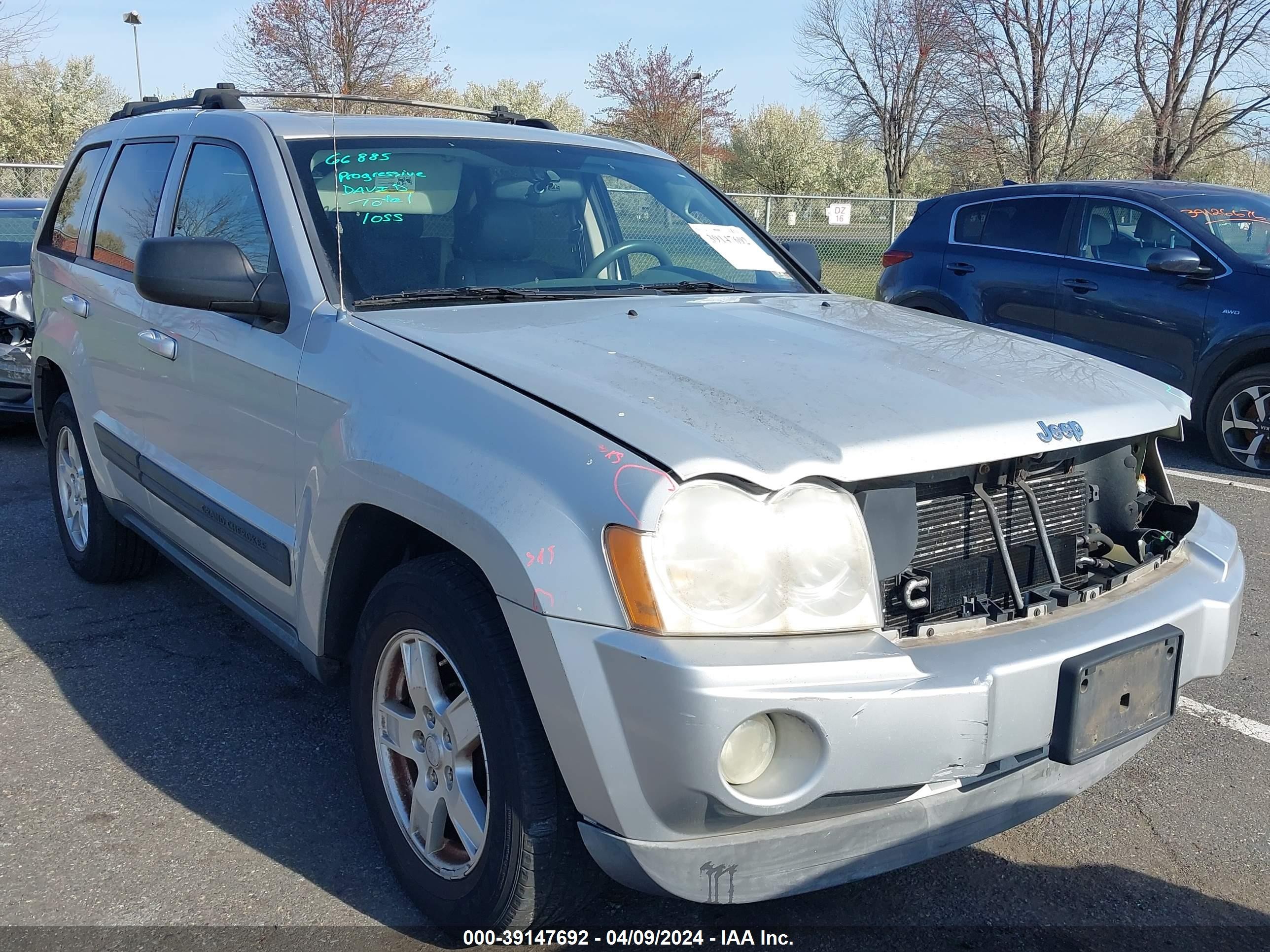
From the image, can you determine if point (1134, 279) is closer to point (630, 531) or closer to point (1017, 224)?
point (1017, 224)

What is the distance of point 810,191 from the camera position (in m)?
38.6

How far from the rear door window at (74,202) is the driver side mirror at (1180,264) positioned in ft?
19.3

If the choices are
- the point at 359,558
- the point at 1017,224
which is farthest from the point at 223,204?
the point at 1017,224

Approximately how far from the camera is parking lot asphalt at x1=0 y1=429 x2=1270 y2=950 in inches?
101

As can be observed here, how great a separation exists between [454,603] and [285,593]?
36.9 inches

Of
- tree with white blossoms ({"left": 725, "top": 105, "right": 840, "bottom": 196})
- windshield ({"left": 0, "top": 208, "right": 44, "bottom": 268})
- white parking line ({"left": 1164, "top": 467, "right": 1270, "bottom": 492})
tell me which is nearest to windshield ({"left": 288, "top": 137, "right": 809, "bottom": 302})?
white parking line ({"left": 1164, "top": 467, "right": 1270, "bottom": 492})

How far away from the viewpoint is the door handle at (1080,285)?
298 inches

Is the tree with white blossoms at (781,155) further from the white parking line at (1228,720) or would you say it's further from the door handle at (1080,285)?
the white parking line at (1228,720)

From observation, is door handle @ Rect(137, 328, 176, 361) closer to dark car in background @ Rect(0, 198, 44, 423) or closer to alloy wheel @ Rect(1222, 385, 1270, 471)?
dark car in background @ Rect(0, 198, 44, 423)

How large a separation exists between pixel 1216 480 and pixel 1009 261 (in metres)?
2.24

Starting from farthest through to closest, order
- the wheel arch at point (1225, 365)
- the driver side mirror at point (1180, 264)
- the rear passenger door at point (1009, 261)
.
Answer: the rear passenger door at point (1009, 261) → the driver side mirror at point (1180, 264) → the wheel arch at point (1225, 365)

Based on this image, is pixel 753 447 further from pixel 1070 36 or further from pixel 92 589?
pixel 1070 36

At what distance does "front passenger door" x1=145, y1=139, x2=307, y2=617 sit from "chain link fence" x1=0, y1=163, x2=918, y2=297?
12.1m

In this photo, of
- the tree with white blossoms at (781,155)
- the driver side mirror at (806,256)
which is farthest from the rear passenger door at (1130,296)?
the tree with white blossoms at (781,155)
